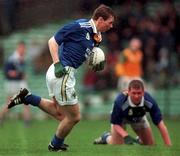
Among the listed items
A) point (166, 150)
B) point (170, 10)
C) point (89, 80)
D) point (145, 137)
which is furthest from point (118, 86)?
point (166, 150)

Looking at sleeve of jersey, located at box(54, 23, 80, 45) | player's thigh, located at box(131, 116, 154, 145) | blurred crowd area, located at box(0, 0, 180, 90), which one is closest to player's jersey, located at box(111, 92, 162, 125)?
player's thigh, located at box(131, 116, 154, 145)

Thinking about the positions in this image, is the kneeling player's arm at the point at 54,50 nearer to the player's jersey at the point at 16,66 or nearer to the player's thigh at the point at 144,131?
the player's thigh at the point at 144,131

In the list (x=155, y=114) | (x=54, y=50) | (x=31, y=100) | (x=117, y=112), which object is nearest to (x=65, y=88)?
(x=54, y=50)

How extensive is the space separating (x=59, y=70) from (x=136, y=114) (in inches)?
93.6

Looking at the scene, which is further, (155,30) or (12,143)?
(155,30)

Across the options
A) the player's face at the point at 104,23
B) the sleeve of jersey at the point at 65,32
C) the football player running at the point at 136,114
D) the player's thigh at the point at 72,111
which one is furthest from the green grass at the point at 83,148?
the player's face at the point at 104,23

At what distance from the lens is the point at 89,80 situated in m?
25.2

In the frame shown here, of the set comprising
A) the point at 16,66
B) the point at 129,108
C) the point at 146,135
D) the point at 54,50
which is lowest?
the point at 146,135

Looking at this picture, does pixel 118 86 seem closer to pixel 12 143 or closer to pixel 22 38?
pixel 22 38

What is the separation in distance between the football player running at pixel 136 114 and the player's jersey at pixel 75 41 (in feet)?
4.34

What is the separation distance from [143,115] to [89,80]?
37.3ft

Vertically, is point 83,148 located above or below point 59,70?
below

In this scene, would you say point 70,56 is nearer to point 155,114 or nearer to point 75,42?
point 75,42

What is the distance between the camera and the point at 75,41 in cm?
1221
